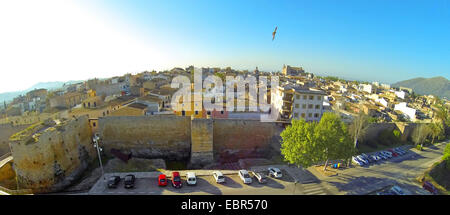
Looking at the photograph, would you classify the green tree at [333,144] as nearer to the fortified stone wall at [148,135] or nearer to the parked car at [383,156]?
the parked car at [383,156]

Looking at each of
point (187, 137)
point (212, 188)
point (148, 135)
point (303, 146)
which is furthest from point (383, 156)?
point (148, 135)

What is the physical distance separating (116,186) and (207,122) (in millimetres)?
8682

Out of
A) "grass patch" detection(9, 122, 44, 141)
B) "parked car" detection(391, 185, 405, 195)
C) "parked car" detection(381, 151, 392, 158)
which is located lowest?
"parked car" detection(381, 151, 392, 158)

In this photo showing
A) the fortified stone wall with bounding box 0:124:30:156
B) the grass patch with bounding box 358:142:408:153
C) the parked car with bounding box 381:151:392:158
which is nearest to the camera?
the parked car with bounding box 381:151:392:158

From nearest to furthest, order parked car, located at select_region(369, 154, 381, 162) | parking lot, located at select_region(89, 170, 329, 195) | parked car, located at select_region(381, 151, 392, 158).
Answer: parking lot, located at select_region(89, 170, 329, 195) < parked car, located at select_region(369, 154, 381, 162) < parked car, located at select_region(381, 151, 392, 158)

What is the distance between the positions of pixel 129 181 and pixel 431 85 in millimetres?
225345

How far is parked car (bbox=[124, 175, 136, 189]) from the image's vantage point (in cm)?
1145

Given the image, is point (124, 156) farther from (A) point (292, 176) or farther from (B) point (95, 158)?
(A) point (292, 176)

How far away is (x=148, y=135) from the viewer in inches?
746

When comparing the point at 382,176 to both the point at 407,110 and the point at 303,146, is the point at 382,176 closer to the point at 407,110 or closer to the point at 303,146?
the point at 303,146

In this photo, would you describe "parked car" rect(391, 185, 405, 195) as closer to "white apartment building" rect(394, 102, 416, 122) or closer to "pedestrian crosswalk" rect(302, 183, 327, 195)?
"pedestrian crosswalk" rect(302, 183, 327, 195)

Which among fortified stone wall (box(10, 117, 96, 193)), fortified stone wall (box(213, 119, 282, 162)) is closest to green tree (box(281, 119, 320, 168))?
fortified stone wall (box(213, 119, 282, 162))

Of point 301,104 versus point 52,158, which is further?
point 301,104

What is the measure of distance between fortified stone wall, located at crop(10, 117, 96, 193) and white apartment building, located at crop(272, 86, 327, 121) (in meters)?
23.1
